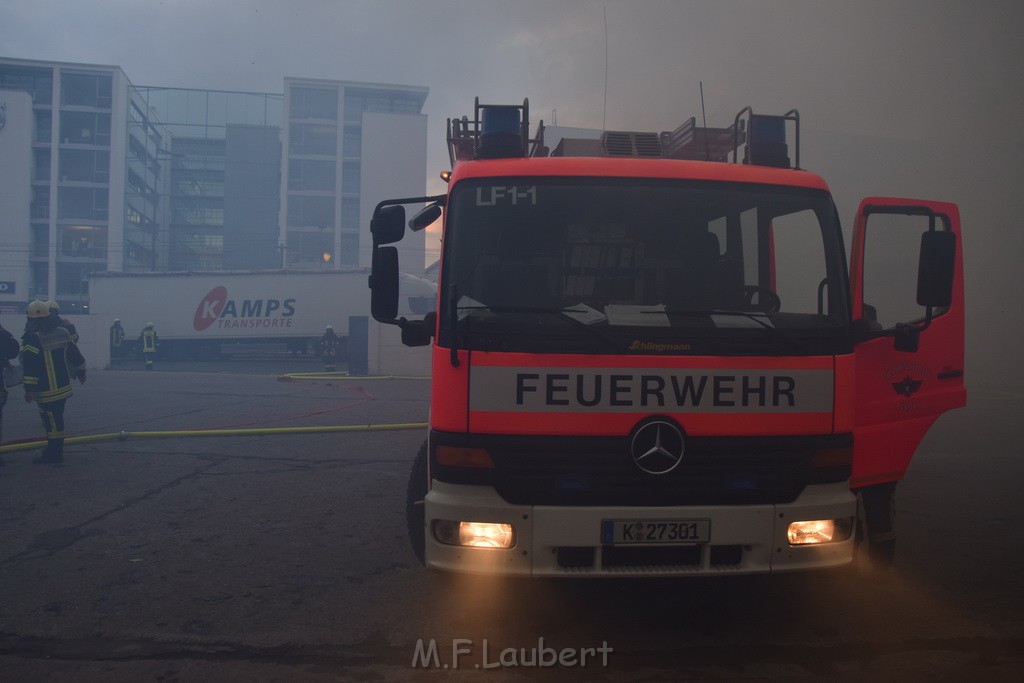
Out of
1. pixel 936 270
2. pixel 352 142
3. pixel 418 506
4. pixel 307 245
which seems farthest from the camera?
pixel 352 142

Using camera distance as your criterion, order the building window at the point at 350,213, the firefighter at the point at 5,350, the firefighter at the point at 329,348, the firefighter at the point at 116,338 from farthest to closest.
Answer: the building window at the point at 350,213
the firefighter at the point at 116,338
the firefighter at the point at 329,348
the firefighter at the point at 5,350

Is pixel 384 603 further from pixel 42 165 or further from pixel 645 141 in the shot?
pixel 42 165

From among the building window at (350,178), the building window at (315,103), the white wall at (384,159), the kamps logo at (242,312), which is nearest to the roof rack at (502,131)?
the kamps logo at (242,312)

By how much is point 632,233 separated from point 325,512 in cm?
375

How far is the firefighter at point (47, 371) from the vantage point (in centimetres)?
789

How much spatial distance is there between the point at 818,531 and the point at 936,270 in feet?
4.78

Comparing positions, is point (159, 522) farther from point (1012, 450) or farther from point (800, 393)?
point (1012, 450)

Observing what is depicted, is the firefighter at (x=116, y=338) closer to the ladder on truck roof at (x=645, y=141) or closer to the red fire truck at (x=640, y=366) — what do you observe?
the ladder on truck roof at (x=645, y=141)

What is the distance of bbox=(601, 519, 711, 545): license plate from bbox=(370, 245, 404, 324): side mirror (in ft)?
4.86

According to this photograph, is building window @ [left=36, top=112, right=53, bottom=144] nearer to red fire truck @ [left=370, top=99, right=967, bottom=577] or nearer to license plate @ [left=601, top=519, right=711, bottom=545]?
red fire truck @ [left=370, top=99, right=967, bottom=577]

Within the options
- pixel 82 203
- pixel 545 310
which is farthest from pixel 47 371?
pixel 82 203

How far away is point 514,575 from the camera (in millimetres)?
3307

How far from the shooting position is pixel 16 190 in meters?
49.8

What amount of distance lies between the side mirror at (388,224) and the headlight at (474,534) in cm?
147
